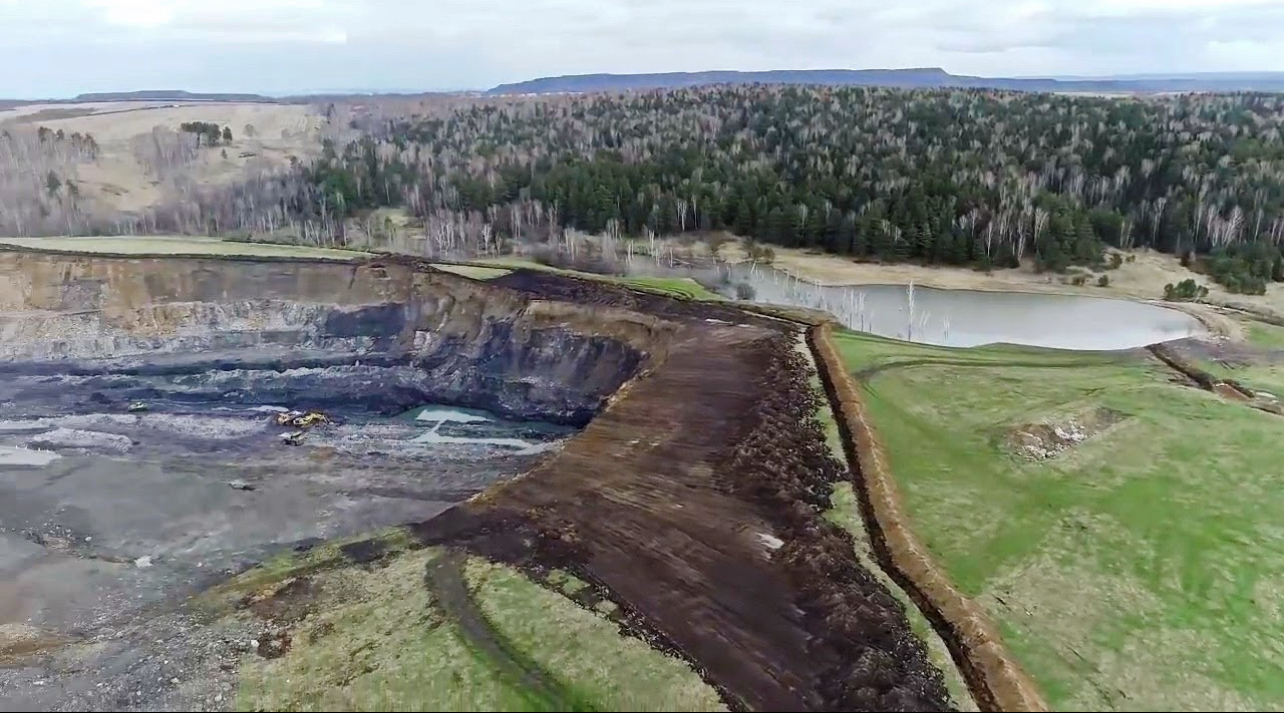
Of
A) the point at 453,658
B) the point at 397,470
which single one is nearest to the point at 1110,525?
the point at 453,658

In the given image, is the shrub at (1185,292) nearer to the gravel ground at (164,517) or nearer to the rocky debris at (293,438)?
the gravel ground at (164,517)

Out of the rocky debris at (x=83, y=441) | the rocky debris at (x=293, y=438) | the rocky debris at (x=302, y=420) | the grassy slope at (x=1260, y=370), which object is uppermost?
the grassy slope at (x=1260, y=370)

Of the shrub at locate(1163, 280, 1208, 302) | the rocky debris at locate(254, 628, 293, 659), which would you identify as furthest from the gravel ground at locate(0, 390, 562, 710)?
the shrub at locate(1163, 280, 1208, 302)

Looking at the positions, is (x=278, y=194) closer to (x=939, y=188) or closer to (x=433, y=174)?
(x=433, y=174)

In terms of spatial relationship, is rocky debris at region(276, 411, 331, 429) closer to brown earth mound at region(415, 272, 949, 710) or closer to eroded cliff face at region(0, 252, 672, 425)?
eroded cliff face at region(0, 252, 672, 425)

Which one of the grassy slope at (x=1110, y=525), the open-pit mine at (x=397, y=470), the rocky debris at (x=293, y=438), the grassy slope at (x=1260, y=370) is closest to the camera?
the grassy slope at (x=1110, y=525)

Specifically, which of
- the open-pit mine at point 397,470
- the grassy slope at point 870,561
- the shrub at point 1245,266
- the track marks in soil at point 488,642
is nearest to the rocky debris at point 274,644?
the open-pit mine at point 397,470

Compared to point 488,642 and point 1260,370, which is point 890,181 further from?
point 488,642

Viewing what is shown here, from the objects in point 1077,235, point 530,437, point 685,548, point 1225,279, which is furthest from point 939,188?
point 685,548
